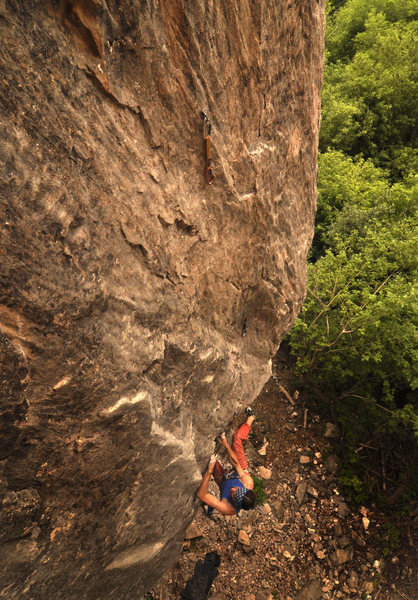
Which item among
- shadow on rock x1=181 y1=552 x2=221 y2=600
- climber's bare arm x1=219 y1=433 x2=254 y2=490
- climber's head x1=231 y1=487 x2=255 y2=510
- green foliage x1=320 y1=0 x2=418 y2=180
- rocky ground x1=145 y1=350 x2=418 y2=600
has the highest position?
green foliage x1=320 y1=0 x2=418 y2=180

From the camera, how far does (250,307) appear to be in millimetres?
5215

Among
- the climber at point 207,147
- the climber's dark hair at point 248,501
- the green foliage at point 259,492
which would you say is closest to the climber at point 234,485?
the climber's dark hair at point 248,501

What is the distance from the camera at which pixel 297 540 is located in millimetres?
8133

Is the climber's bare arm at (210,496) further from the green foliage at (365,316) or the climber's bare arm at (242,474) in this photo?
the green foliage at (365,316)

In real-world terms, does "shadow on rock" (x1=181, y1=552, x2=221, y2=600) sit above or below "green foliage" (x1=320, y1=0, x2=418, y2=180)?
below

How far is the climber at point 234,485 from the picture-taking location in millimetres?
5055

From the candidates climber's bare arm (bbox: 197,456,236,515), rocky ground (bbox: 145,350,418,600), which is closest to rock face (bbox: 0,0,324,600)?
climber's bare arm (bbox: 197,456,236,515)

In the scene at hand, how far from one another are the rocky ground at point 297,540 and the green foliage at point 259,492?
0.31 feet

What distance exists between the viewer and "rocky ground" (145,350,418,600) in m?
7.35

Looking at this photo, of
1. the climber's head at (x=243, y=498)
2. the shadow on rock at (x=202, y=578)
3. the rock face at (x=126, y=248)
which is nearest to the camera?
the rock face at (x=126, y=248)

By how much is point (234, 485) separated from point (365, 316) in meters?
4.70

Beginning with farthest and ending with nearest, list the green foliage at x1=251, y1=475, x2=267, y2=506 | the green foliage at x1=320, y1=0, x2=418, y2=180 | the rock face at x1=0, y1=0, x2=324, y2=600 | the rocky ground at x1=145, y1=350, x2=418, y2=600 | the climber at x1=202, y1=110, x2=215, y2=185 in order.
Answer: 1. the green foliage at x1=320, y1=0, x2=418, y2=180
2. the green foliage at x1=251, y1=475, x2=267, y2=506
3. the rocky ground at x1=145, y1=350, x2=418, y2=600
4. the climber at x1=202, y1=110, x2=215, y2=185
5. the rock face at x1=0, y1=0, x2=324, y2=600

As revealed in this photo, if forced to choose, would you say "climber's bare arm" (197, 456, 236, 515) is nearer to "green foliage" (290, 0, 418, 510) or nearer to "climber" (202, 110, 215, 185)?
"climber" (202, 110, 215, 185)

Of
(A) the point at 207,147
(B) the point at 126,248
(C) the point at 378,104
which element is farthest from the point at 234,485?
(C) the point at 378,104
